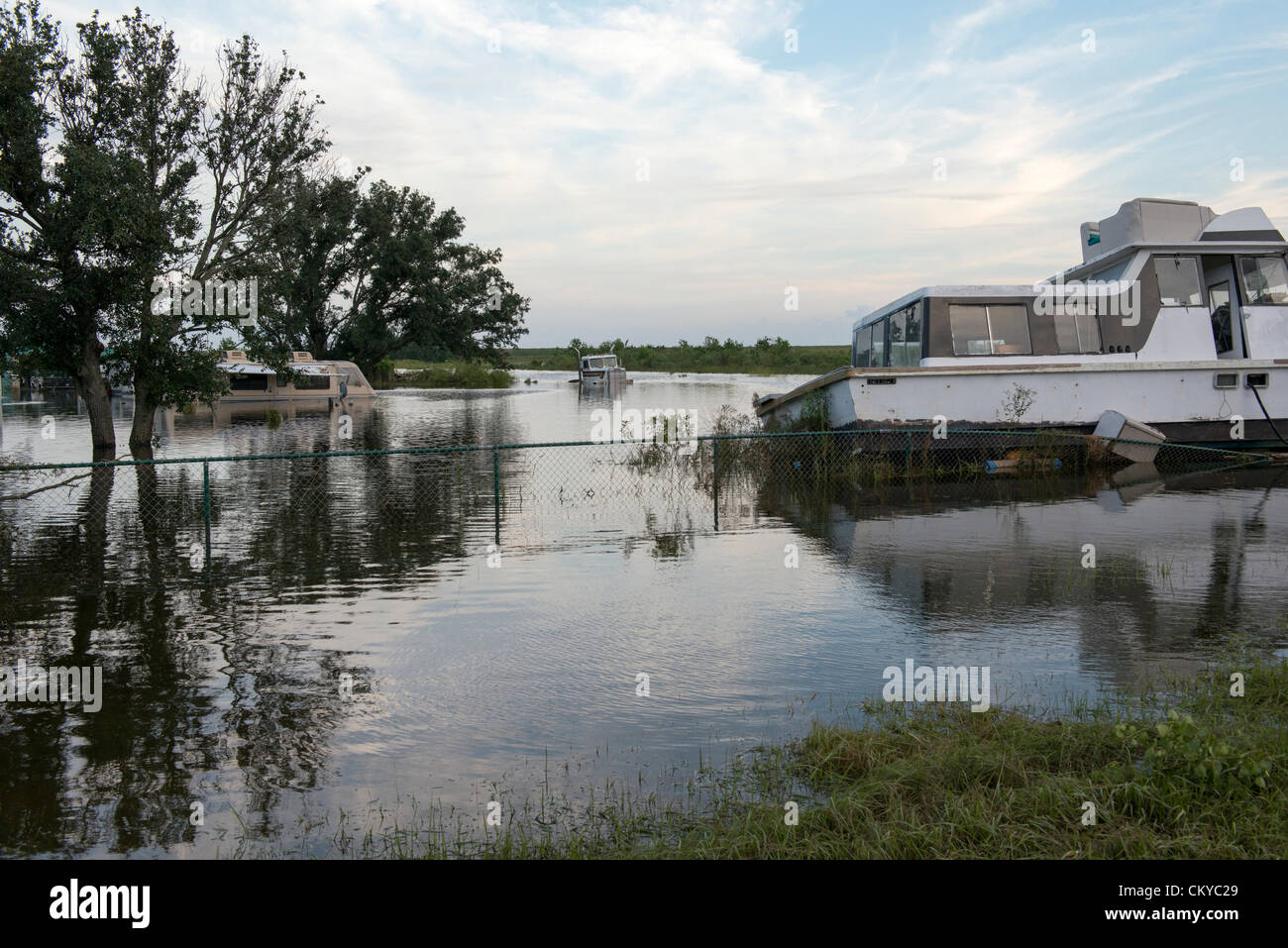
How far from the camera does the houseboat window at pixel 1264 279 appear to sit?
2012 centimetres

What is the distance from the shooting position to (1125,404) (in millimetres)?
19391

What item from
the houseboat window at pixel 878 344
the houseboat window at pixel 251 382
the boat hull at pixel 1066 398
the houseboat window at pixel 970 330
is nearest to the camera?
the boat hull at pixel 1066 398

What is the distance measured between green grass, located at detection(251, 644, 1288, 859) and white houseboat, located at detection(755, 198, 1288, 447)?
1385 cm

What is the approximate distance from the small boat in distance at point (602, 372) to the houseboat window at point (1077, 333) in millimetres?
48669

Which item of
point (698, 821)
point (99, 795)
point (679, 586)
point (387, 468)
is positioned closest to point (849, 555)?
point (679, 586)

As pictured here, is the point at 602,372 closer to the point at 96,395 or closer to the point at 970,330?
the point at 96,395

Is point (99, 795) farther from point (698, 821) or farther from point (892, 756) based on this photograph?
point (892, 756)

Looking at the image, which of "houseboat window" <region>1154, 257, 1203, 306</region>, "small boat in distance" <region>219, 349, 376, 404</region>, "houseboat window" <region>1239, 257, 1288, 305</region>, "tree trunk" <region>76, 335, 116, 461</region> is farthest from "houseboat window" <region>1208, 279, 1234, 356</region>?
"small boat in distance" <region>219, 349, 376, 404</region>

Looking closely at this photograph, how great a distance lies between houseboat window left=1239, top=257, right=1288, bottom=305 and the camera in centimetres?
2012

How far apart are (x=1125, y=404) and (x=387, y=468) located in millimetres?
15996

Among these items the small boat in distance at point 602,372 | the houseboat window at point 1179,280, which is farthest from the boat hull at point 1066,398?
the small boat in distance at point 602,372

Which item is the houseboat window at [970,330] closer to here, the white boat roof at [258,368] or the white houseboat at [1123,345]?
the white houseboat at [1123,345]

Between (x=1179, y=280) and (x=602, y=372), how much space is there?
5167 cm
